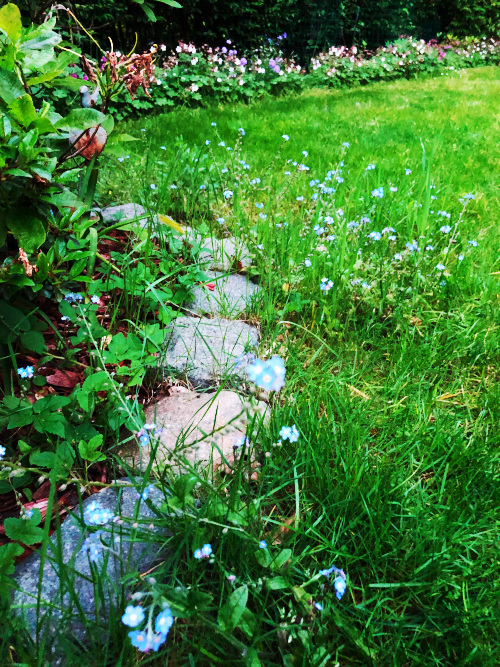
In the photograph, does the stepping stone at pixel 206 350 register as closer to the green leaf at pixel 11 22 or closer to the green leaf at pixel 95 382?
the green leaf at pixel 95 382

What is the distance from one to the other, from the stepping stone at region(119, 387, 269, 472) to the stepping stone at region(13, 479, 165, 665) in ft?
0.46

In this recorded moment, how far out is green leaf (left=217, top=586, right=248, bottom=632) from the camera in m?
0.85

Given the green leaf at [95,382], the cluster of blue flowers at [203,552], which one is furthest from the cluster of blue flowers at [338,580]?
the green leaf at [95,382]

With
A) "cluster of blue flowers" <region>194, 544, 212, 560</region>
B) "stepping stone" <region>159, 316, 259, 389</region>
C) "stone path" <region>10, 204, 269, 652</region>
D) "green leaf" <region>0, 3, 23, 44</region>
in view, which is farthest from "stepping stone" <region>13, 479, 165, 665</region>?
"green leaf" <region>0, 3, 23, 44</region>

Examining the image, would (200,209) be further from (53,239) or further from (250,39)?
(250,39)

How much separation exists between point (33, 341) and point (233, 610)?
3.23 feet

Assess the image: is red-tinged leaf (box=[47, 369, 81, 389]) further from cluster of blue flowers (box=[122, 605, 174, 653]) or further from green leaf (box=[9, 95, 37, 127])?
cluster of blue flowers (box=[122, 605, 174, 653])

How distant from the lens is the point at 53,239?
4.99ft

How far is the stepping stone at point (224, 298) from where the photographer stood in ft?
6.52

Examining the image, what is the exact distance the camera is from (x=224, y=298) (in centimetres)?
203

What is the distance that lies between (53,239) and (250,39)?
9.20 meters

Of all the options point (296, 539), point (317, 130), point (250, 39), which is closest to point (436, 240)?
point (296, 539)

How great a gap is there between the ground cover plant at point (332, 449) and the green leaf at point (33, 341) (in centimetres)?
12

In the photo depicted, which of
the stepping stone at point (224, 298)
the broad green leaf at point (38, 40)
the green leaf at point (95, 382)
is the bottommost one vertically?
the stepping stone at point (224, 298)
